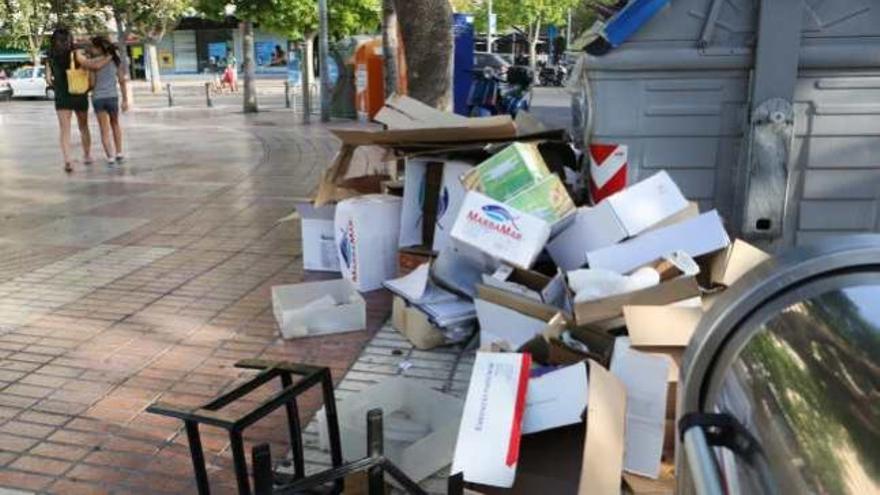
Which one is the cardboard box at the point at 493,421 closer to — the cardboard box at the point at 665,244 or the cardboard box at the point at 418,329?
the cardboard box at the point at 665,244

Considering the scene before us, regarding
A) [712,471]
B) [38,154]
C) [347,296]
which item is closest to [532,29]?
[38,154]

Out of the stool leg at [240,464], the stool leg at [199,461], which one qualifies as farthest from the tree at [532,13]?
the stool leg at [240,464]

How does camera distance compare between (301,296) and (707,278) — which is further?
(301,296)

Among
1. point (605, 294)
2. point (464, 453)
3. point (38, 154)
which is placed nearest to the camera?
point (464, 453)

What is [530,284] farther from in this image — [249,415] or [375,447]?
[249,415]

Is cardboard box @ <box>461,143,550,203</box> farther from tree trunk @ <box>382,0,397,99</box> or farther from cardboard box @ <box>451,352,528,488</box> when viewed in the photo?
tree trunk @ <box>382,0,397,99</box>

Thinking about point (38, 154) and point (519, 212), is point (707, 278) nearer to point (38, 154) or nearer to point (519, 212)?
point (519, 212)

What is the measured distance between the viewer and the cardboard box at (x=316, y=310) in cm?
431

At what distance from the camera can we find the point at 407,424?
10.7ft

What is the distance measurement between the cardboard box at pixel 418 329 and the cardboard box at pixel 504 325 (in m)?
0.38

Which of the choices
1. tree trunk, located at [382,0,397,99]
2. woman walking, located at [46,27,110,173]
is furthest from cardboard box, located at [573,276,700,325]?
tree trunk, located at [382,0,397,99]

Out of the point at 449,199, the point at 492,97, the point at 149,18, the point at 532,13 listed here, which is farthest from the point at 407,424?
the point at 532,13

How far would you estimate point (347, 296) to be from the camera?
184 inches

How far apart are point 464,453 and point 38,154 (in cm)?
1177
